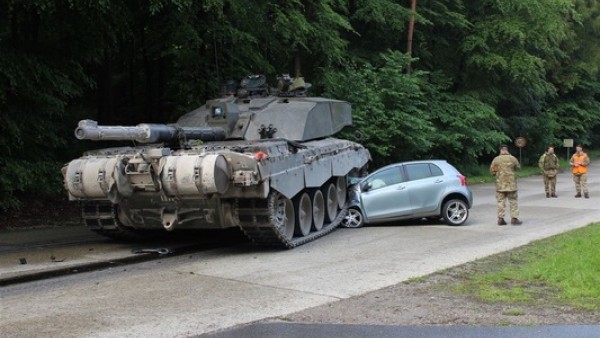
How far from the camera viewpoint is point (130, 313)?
23.3 ft

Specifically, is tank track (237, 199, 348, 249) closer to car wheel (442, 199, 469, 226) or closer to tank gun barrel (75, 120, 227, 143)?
tank gun barrel (75, 120, 227, 143)

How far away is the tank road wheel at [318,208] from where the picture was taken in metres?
13.5

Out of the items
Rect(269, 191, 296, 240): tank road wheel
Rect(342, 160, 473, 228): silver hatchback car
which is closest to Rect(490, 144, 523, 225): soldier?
Rect(342, 160, 473, 228): silver hatchback car

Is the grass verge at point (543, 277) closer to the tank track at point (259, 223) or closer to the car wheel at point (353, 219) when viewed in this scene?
the tank track at point (259, 223)

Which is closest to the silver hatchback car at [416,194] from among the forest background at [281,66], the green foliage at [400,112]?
the forest background at [281,66]

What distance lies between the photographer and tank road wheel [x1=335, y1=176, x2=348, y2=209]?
1505 cm

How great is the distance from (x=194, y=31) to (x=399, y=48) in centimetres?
1300

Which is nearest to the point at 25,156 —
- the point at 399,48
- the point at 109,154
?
the point at 109,154

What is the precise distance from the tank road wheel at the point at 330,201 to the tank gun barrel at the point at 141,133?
2836 millimetres

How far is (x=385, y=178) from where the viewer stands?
14805mm

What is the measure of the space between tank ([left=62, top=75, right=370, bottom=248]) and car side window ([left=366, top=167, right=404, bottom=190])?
1.12 meters

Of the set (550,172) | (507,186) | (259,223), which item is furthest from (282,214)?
(550,172)

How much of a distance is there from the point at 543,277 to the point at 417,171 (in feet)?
21.5

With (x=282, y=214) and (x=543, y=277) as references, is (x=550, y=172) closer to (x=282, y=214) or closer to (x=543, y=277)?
(x=282, y=214)
